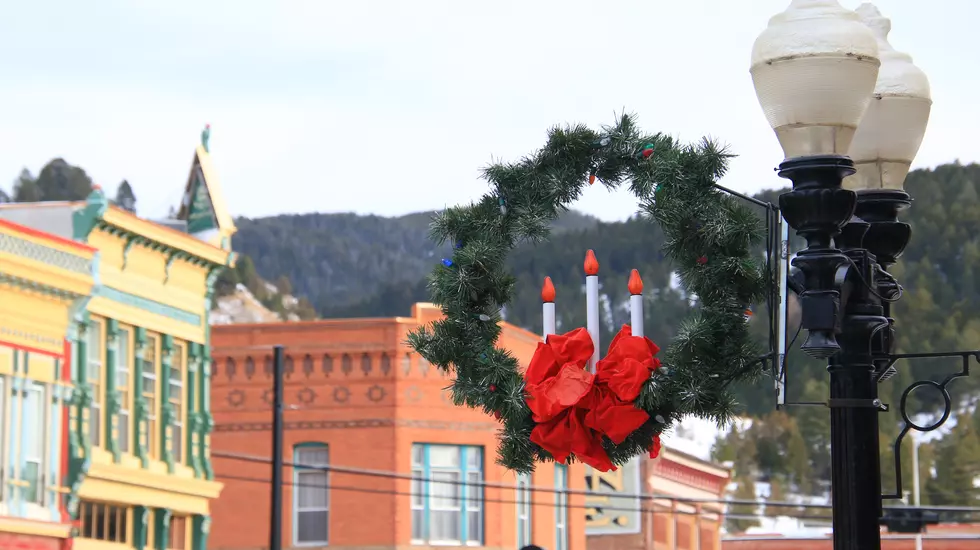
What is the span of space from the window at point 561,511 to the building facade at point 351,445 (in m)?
3.44

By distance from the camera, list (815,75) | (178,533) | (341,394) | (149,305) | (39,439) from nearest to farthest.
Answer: (815,75)
(39,439)
(149,305)
(178,533)
(341,394)

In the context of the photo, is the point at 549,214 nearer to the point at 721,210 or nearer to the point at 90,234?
the point at 721,210

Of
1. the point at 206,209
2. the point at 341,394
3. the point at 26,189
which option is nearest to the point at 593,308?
the point at 206,209

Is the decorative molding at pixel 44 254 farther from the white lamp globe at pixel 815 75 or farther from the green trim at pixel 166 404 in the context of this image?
the white lamp globe at pixel 815 75

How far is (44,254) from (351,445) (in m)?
11.6

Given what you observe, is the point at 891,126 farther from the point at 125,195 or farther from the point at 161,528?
the point at 125,195

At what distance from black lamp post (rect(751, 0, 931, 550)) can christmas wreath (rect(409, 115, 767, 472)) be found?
59 cm

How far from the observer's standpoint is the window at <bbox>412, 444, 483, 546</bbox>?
3762 cm

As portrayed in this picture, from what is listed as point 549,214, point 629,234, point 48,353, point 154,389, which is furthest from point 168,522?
point 629,234

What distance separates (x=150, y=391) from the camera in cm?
3161

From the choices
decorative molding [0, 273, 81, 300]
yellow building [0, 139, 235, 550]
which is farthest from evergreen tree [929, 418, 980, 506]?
decorative molding [0, 273, 81, 300]

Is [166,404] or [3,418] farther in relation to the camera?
[166,404]

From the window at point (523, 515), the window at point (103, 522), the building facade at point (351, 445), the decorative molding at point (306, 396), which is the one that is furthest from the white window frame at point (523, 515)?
the window at point (103, 522)

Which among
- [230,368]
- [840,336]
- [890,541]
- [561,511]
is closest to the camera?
[840,336]
